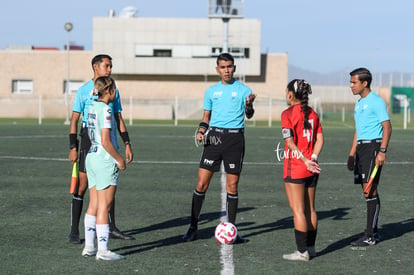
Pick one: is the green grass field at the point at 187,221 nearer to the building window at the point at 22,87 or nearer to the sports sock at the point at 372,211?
the sports sock at the point at 372,211

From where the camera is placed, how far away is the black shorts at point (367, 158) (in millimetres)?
9062

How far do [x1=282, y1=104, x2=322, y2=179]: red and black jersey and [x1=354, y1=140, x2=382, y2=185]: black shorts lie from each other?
1336 millimetres

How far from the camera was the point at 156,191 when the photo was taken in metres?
13.7

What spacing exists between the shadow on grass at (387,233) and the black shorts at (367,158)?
0.81 m

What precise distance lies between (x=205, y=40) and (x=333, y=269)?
54.5 metres

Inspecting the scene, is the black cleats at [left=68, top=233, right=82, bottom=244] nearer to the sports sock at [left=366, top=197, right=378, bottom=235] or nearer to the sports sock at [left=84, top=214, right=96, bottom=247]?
the sports sock at [left=84, top=214, right=96, bottom=247]

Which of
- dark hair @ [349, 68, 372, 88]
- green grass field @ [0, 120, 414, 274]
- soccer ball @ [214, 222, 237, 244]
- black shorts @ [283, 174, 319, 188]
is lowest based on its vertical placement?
green grass field @ [0, 120, 414, 274]

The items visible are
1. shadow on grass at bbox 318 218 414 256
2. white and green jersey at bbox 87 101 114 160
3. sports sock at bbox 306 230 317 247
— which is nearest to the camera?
white and green jersey at bbox 87 101 114 160

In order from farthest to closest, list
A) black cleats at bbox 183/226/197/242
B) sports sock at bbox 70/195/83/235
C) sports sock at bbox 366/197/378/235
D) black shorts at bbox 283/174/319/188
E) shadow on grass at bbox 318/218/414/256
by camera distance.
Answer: black cleats at bbox 183/226/197/242
sports sock at bbox 366/197/378/235
sports sock at bbox 70/195/83/235
shadow on grass at bbox 318/218/414/256
black shorts at bbox 283/174/319/188

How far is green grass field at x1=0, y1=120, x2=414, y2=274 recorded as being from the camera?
784cm

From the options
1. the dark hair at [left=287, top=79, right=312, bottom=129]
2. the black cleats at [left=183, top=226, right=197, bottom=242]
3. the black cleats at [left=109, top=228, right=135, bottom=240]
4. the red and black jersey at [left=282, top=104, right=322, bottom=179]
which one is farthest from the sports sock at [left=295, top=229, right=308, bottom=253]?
the black cleats at [left=109, top=228, right=135, bottom=240]

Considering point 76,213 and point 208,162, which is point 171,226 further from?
point 76,213

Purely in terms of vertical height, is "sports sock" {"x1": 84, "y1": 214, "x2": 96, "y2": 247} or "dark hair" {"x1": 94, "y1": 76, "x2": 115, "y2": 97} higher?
"dark hair" {"x1": 94, "y1": 76, "x2": 115, "y2": 97}

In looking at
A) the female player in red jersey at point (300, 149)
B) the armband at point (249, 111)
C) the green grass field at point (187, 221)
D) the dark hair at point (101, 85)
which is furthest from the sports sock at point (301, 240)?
the dark hair at point (101, 85)
